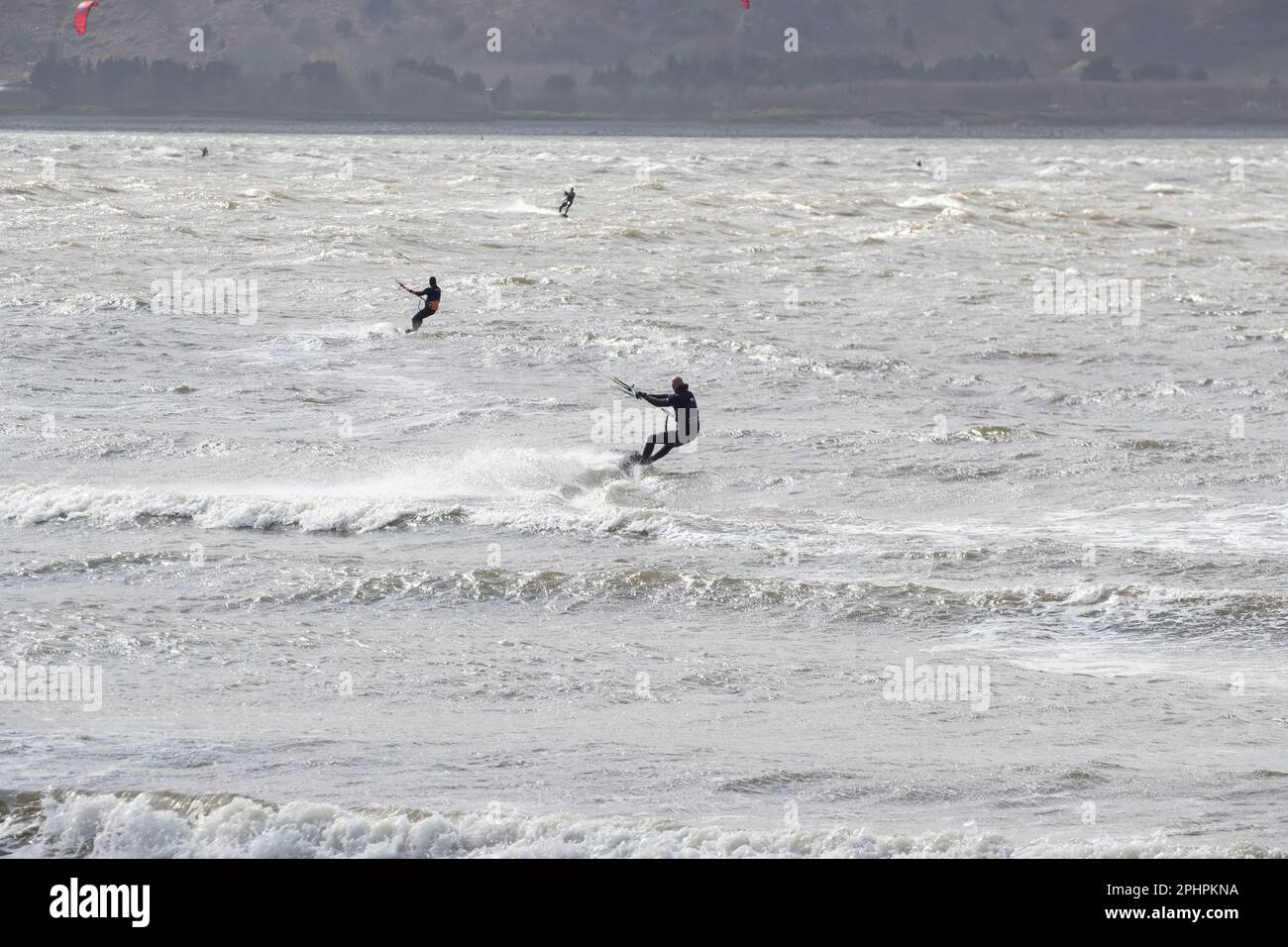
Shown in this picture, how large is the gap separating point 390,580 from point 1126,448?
36.7ft

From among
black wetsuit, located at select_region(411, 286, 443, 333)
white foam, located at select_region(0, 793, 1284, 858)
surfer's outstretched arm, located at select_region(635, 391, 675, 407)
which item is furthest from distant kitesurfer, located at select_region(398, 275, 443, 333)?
white foam, located at select_region(0, 793, 1284, 858)

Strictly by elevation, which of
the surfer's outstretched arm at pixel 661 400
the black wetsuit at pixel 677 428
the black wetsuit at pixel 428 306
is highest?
the black wetsuit at pixel 428 306

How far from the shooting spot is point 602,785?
1083 cm

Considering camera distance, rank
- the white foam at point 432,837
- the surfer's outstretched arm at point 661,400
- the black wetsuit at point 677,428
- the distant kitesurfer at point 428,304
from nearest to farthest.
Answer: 1. the white foam at point 432,837
2. the surfer's outstretched arm at point 661,400
3. the black wetsuit at point 677,428
4. the distant kitesurfer at point 428,304

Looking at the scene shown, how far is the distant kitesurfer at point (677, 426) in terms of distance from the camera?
68.8 feet

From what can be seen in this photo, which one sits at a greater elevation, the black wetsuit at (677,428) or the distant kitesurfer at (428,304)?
the distant kitesurfer at (428,304)

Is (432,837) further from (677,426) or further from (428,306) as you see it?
(428,306)

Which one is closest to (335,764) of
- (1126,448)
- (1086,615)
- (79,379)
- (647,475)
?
(1086,615)

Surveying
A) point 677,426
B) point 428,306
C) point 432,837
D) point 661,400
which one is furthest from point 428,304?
point 432,837

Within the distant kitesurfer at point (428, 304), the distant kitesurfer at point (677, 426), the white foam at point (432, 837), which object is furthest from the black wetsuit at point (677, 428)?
the white foam at point (432, 837)

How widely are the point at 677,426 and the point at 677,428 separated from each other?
0.03 metres

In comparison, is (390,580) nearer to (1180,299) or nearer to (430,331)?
(430,331)

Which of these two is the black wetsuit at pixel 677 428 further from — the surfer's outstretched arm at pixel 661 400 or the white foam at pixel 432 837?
the white foam at pixel 432 837

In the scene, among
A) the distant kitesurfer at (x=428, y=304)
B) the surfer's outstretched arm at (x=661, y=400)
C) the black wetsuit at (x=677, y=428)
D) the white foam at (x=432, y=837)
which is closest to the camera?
the white foam at (x=432, y=837)
